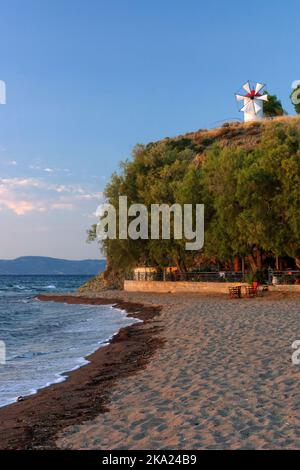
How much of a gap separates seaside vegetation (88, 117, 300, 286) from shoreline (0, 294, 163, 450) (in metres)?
22.0

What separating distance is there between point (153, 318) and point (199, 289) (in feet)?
63.7

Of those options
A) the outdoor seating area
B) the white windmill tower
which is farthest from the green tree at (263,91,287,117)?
the outdoor seating area

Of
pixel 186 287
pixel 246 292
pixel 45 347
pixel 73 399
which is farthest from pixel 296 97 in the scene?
pixel 73 399

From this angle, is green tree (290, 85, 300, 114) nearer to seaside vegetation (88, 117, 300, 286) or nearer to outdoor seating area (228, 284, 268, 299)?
seaside vegetation (88, 117, 300, 286)

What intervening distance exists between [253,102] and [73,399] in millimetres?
106017

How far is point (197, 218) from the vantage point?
163 feet

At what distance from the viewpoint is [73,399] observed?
493 inches

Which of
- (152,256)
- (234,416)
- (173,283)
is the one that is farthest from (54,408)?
(152,256)

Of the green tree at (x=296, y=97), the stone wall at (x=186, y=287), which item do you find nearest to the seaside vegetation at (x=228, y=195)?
the stone wall at (x=186, y=287)

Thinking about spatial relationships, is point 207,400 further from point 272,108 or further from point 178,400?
point 272,108

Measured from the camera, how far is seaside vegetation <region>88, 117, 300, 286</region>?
41.8 metres

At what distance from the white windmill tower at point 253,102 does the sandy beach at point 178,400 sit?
96.0 metres

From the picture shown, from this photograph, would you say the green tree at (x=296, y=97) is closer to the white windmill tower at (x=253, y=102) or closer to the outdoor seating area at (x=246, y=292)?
the white windmill tower at (x=253, y=102)

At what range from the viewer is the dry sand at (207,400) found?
8547 mm
